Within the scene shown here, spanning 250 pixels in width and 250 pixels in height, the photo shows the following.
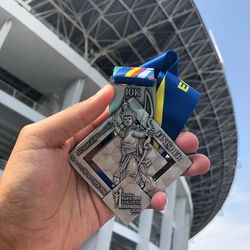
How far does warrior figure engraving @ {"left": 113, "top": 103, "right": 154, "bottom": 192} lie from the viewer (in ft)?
7.75

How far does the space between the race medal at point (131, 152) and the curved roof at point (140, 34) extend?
17795 millimetres

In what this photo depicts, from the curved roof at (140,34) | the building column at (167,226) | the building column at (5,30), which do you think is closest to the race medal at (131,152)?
the building column at (5,30)

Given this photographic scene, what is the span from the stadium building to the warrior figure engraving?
13.5 meters

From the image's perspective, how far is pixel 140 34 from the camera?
2116cm

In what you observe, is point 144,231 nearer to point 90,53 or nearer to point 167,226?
point 167,226

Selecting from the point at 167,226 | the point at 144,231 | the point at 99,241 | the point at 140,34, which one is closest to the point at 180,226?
the point at 167,226

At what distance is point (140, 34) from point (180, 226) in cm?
2038

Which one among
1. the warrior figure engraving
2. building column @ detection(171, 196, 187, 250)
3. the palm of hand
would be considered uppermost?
building column @ detection(171, 196, 187, 250)

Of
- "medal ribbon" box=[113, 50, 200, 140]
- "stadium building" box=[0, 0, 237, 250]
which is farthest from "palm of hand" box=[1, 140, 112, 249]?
"stadium building" box=[0, 0, 237, 250]

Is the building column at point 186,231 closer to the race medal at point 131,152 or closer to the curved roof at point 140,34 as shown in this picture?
the curved roof at point 140,34

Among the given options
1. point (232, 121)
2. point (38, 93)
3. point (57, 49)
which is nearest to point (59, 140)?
point (57, 49)

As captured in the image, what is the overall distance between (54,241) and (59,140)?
761 millimetres

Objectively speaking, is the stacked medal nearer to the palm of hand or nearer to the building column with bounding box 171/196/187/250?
the palm of hand

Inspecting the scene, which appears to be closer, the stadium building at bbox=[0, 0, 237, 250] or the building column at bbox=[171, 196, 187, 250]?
the stadium building at bbox=[0, 0, 237, 250]
